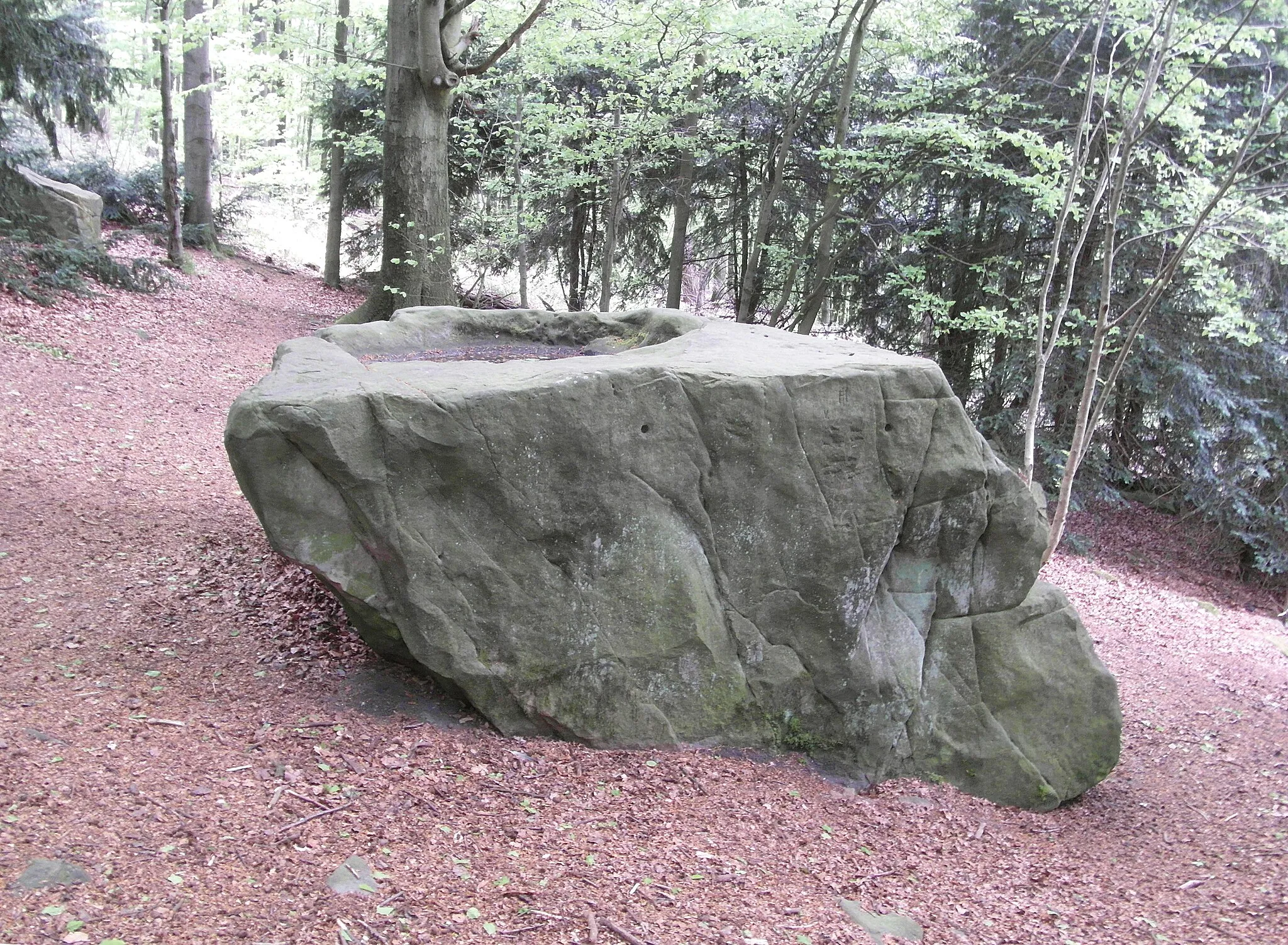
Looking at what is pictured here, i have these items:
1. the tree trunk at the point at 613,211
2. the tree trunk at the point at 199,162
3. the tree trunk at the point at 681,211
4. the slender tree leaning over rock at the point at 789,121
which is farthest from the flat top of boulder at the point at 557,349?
the tree trunk at the point at 199,162

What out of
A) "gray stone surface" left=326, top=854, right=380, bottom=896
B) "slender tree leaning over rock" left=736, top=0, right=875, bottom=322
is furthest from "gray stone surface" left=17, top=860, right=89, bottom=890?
"slender tree leaning over rock" left=736, top=0, right=875, bottom=322

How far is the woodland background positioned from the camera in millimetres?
10766

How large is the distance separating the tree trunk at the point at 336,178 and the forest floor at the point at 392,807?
36.6 feet

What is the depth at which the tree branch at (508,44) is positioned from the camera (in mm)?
8297

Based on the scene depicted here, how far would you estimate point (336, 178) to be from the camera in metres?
18.0

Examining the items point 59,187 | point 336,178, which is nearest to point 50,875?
point 59,187

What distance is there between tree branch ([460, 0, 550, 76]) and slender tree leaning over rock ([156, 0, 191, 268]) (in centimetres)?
597

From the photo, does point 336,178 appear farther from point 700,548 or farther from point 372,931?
point 372,931

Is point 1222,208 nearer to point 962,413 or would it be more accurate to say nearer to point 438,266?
point 962,413

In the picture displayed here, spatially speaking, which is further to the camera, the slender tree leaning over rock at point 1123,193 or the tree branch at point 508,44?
the tree branch at point 508,44

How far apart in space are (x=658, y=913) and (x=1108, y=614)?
28.7ft

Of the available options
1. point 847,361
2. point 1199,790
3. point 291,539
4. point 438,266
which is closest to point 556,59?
point 438,266

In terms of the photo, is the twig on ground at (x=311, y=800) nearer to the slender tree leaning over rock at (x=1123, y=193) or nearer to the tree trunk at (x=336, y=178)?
the slender tree leaning over rock at (x=1123, y=193)

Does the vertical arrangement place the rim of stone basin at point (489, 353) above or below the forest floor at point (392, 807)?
above
